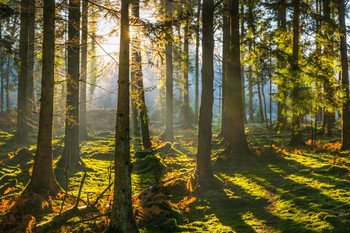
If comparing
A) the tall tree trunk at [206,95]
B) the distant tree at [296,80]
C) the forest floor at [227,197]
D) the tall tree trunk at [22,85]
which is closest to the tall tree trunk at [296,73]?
the distant tree at [296,80]

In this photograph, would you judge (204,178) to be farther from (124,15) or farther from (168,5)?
(168,5)

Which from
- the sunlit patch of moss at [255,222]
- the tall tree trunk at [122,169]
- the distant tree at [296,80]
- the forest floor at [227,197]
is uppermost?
the distant tree at [296,80]

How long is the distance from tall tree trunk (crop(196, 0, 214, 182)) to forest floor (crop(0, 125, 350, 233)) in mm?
581

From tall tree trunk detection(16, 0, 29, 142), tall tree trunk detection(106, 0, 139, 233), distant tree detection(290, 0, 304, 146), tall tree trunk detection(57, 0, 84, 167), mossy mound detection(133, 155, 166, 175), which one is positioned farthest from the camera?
tall tree trunk detection(16, 0, 29, 142)

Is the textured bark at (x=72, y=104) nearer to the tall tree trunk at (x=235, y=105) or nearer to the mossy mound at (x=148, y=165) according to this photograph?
the mossy mound at (x=148, y=165)

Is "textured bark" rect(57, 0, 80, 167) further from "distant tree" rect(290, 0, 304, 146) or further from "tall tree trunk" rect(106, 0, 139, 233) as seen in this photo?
"distant tree" rect(290, 0, 304, 146)

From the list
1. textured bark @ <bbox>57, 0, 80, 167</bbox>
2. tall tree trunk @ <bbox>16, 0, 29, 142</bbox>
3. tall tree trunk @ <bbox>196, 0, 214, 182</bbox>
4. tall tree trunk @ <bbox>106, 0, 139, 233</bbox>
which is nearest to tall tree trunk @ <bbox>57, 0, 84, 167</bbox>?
textured bark @ <bbox>57, 0, 80, 167</bbox>

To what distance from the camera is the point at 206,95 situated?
304 inches

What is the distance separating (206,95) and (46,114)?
4.65 meters

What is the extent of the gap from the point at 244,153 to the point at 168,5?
1255 centimetres

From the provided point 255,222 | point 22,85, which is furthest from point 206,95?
point 22,85

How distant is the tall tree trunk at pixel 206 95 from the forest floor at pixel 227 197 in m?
0.58

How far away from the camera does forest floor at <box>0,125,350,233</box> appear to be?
528cm

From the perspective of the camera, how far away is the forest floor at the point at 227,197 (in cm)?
528
